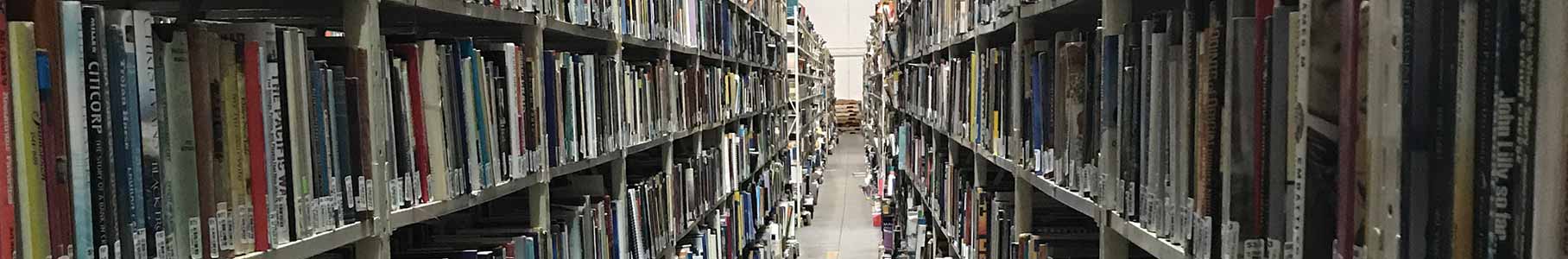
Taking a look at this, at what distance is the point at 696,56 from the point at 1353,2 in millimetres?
2977

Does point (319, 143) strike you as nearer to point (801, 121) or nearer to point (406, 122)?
point (406, 122)

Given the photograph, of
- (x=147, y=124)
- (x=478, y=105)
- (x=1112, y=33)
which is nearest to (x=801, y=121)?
(x=478, y=105)

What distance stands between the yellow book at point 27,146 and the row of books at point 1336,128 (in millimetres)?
1125

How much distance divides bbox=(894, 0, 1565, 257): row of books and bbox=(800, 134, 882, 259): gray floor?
15.6 ft

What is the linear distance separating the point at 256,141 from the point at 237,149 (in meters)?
0.03

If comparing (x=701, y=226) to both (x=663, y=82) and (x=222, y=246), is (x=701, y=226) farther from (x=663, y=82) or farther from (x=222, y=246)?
(x=222, y=246)

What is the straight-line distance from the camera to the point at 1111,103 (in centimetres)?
153

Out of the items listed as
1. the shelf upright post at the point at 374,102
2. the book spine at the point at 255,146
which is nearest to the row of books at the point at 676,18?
the shelf upright post at the point at 374,102

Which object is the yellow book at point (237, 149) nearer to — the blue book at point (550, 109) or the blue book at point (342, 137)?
the blue book at point (342, 137)

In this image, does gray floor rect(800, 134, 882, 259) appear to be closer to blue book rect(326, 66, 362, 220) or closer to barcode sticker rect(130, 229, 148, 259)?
blue book rect(326, 66, 362, 220)

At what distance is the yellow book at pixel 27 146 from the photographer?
0.98m

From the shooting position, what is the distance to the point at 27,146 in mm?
998

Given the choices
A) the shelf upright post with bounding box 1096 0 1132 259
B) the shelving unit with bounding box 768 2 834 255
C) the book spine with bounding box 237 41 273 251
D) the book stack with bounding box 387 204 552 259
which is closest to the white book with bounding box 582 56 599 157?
the book stack with bounding box 387 204 552 259

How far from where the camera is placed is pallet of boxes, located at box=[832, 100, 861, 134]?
16.0m
